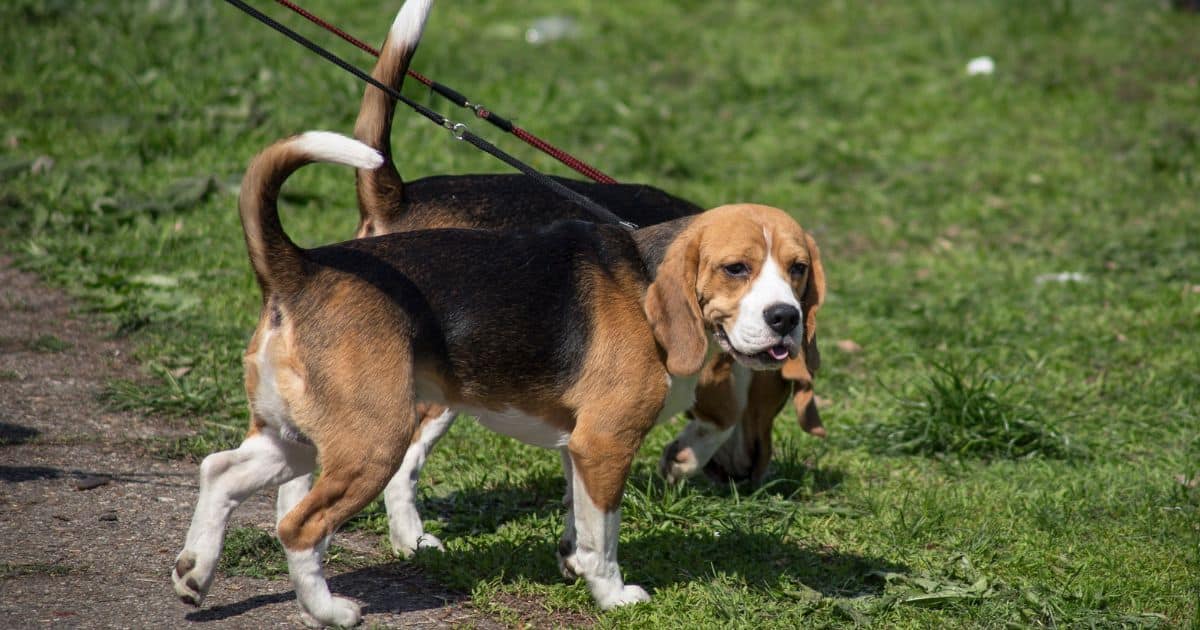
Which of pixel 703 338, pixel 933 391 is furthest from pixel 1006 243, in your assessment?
pixel 703 338

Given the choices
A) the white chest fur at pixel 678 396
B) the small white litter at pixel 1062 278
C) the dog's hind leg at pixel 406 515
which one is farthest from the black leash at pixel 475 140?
the small white litter at pixel 1062 278

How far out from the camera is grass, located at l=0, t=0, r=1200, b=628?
540cm

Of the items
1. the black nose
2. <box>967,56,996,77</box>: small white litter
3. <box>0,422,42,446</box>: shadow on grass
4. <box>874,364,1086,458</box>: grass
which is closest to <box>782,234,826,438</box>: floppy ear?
the black nose

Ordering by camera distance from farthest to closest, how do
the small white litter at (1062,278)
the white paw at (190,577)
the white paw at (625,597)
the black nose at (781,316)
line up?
the small white litter at (1062,278), the white paw at (625,597), the black nose at (781,316), the white paw at (190,577)

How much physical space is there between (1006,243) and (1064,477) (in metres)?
3.59

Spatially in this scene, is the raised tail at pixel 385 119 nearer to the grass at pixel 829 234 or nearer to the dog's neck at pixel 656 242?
the dog's neck at pixel 656 242

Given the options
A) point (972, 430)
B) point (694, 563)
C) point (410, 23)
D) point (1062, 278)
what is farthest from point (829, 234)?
point (410, 23)

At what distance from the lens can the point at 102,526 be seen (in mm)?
5027

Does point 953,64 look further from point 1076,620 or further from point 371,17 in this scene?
point 1076,620

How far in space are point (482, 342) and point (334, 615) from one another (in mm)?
982

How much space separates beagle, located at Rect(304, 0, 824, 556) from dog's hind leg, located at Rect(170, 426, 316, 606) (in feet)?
3.28

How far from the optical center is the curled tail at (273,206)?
13.4ft

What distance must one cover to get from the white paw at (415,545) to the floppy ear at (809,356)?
1.50 m

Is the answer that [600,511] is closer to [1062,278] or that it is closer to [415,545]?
[415,545]
